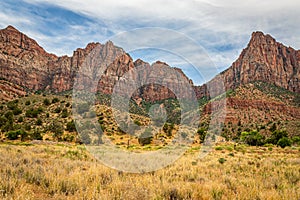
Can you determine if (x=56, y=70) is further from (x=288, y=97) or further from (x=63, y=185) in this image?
(x=63, y=185)

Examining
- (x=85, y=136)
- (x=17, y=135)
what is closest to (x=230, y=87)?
(x=85, y=136)

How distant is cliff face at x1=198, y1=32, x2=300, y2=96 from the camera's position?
163500 millimetres

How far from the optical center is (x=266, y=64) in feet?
559

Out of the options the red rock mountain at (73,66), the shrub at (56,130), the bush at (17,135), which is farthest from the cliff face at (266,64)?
the bush at (17,135)

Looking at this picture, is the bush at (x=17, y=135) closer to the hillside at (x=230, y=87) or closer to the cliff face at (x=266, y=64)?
the hillside at (x=230, y=87)

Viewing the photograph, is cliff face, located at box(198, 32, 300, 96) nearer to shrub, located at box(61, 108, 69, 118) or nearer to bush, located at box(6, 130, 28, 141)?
shrub, located at box(61, 108, 69, 118)

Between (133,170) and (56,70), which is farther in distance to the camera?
(56,70)

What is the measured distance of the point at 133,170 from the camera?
10.7 m

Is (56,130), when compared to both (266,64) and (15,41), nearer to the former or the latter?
(266,64)

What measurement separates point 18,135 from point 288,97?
12711cm

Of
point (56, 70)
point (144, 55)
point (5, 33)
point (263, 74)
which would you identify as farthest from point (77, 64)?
point (144, 55)

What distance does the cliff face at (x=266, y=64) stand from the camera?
536 feet

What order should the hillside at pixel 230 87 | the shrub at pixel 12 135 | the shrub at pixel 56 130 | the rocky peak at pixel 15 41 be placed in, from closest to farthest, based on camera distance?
the shrub at pixel 12 135 → the shrub at pixel 56 130 → the hillside at pixel 230 87 → the rocky peak at pixel 15 41

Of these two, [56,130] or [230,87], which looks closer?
[56,130]
